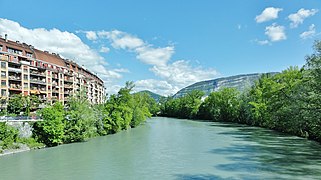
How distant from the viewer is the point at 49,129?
33.5 metres

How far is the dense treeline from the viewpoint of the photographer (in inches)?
1117

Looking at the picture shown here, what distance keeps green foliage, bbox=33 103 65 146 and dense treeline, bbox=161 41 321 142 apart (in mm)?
25040

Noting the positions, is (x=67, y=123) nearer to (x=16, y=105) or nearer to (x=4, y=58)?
(x=16, y=105)

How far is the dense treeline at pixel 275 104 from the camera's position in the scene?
28.4 m

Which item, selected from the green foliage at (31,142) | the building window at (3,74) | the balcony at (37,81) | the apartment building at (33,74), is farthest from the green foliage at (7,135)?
the balcony at (37,81)

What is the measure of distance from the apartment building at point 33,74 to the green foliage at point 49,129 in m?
12.0

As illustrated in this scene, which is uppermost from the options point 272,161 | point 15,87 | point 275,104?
point 15,87

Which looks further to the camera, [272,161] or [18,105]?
[18,105]

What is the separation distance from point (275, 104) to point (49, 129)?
1231 inches

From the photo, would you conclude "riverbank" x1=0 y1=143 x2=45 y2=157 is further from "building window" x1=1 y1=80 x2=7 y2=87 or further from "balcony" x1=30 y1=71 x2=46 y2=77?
"balcony" x1=30 y1=71 x2=46 y2=77

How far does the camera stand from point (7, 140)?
29.7 metres

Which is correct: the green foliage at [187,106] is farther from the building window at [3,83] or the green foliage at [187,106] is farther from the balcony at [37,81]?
the building window at [3,83]

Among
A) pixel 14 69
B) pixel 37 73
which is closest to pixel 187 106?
pixel 37 73

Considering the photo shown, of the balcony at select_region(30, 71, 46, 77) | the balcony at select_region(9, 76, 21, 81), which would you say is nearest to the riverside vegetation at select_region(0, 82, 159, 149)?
the balcony at select_region(9, 76, 21, 81)
